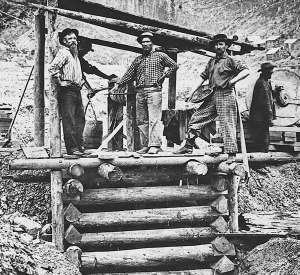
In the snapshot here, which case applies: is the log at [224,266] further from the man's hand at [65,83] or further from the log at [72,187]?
the man's hand at [65,83]

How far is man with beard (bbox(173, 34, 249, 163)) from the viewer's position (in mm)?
9086

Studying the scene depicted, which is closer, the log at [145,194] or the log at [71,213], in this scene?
the log at [71,213]

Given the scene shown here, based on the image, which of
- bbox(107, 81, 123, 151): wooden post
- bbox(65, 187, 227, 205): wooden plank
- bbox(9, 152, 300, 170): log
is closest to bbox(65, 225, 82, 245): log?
bbox(65, 187, 227, 205): wooden plank

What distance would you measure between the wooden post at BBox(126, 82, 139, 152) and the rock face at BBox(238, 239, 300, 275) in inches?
130

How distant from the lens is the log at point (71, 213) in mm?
8445

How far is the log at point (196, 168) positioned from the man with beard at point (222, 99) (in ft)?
1.62

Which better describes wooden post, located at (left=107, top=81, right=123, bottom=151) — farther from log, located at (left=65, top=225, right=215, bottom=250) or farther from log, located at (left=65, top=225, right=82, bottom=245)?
log, located at (left=65, top=225, right=82, bottom=245)

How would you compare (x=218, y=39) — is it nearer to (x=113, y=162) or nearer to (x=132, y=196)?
(x=113, y=162)

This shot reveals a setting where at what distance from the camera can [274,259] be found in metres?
8.09

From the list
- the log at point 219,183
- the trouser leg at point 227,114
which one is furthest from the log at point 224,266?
the trouser leg at point 227,114

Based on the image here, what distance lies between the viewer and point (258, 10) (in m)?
27.2

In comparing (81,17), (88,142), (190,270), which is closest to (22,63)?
(88,142)

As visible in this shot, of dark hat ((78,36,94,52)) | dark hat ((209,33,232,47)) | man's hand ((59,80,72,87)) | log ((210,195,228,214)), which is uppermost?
dark hat ((78,36,94,52))

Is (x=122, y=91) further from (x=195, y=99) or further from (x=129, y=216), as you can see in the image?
(x=129, y=216)
